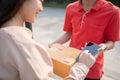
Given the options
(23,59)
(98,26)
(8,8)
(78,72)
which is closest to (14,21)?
(8,8)

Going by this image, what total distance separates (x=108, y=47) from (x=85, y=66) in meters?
0.53

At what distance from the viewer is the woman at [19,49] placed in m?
1.08

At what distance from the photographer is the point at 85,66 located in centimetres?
134

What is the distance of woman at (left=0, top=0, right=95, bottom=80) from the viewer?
1.08 m

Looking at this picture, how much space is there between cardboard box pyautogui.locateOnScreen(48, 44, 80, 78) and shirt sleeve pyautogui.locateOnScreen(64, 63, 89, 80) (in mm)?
83

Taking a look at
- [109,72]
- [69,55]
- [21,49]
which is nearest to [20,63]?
[21,49]

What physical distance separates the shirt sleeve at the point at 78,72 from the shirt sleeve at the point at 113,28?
601 millimetres

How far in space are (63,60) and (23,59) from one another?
0.45m

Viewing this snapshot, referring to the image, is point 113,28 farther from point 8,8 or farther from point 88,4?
point 8,8

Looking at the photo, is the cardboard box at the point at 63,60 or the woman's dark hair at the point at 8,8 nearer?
the woman's dark hair at the point at 8,8

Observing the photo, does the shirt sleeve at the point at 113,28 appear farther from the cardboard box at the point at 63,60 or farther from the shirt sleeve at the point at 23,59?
the shirt sleeve at the point at 23,59

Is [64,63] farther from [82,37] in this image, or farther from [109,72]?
[109,72]

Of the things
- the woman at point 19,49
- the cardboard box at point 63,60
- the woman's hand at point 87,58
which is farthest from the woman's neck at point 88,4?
the woman at point 19,49

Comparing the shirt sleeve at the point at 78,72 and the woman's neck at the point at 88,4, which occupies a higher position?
the woman's neck at the point at 88,4
